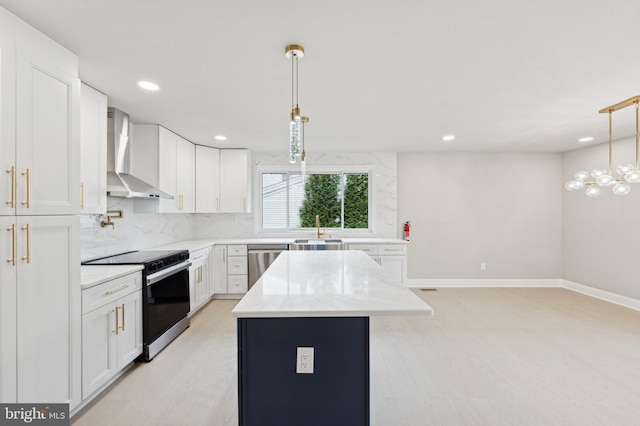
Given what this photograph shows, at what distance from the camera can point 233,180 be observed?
473 centimetres

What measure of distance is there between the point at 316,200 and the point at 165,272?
9.60 ft

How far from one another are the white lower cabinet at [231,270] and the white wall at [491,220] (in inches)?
110

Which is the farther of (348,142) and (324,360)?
(348,142)

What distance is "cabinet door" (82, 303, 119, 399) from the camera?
1.96 meters

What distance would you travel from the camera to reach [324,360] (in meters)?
1.43

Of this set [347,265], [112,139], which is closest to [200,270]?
[112,139]

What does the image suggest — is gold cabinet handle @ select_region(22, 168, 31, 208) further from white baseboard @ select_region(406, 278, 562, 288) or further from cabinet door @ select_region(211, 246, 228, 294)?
white baseboard @ select_region(406, 278, 562, 288)

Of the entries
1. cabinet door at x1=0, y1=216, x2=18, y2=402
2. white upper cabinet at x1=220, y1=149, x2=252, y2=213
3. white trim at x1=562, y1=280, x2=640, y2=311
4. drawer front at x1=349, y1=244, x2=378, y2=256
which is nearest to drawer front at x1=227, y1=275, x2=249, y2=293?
white upper cabinet at x1=220, y1=149, x2=252, y2=213

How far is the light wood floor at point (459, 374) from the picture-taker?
1.94m

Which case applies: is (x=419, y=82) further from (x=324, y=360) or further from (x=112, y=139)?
(x=112, y=139)

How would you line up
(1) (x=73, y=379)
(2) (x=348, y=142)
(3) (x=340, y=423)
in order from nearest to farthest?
(3) (x=340, y=423), (1) (x=73, y=379), (2) (x=348, y=142)

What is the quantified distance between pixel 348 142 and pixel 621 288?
4358 millimetres

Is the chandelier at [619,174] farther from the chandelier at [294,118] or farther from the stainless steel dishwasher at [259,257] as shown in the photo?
the stainless steel dishwasher at [259,257]
